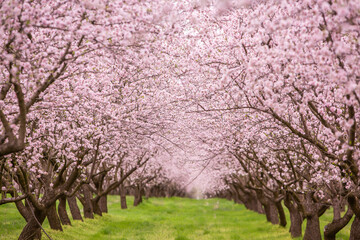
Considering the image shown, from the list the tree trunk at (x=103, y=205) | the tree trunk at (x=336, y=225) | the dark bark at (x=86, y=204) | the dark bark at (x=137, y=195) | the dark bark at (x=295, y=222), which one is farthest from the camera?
the dark bark at (x=137, y=195)

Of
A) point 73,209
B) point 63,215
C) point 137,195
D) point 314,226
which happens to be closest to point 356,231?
point 314,226

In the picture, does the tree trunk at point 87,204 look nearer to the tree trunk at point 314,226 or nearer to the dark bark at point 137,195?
the tree trunk at point 314,226

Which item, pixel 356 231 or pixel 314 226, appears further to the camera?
pixel 314 226

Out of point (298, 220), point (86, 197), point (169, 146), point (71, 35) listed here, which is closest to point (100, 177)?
point (86, 197)

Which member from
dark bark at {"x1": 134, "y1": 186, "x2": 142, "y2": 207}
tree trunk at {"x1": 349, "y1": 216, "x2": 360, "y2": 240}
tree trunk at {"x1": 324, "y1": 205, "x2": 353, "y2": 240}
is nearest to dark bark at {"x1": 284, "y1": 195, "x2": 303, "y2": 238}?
tree trunk at {"x1": 324, "y1": 205, "x2": 353, "y2": 240}

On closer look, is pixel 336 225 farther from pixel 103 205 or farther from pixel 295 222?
pixel 103 205

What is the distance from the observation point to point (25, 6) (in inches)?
275

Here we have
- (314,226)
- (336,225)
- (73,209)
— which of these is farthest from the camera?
(73,209)

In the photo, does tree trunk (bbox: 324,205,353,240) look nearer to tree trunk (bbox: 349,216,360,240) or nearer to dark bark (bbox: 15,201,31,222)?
tree trunk (bbox: 349,216,360,240)

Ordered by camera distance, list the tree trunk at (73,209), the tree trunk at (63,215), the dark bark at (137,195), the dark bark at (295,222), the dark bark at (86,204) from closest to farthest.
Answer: the dark bark at (295,222) < the tree trunk at (63,215) < the tree trunk at (73,209) < the dark bark at (86,204) < the dark bark at (137,195)

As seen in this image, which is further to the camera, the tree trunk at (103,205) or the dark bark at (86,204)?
the tree trunk at (103,205)

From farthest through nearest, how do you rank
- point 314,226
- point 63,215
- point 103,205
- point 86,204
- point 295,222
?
point 103,205 < point 86,204 < point 63,215 < point 295,222 < point 314,226

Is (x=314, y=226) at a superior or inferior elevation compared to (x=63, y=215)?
inferior

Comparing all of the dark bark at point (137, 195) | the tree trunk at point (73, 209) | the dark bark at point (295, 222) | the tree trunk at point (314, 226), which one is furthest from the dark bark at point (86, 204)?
the dark bark at point (137, 195)
